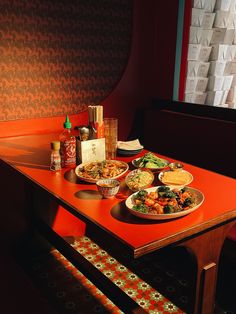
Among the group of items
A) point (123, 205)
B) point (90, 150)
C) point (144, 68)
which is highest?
point (144, 68)

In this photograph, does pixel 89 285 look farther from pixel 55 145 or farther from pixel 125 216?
pixel 125 216

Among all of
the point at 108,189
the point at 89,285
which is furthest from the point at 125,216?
the point at 89,285

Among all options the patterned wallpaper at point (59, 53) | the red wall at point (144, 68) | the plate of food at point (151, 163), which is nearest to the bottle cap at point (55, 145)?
the plate of food at point (151, 163)

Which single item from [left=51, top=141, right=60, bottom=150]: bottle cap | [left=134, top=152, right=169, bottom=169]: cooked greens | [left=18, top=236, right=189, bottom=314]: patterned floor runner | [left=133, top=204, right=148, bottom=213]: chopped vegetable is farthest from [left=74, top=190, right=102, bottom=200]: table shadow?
[left=18, top=236, right=189, bottom=314]: patterned floor runner

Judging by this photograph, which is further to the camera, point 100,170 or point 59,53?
point 59,53

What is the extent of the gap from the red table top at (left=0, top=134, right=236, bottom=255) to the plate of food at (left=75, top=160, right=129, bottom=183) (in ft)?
0.12

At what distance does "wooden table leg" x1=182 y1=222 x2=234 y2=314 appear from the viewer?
1.42m

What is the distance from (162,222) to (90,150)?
2.24 feet

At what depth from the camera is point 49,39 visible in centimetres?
260

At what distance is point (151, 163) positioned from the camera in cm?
190

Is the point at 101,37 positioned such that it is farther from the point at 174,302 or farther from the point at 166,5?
the point at 174,302

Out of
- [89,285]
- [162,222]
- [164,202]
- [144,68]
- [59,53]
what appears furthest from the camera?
[144,68]

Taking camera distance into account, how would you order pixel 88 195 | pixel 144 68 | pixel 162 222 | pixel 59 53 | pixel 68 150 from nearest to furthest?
pixel 162 222, pixel 88 195, pixel 68 150, pixel 59 53, pixel 144 68

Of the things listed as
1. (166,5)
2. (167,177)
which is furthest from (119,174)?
(166,5)
